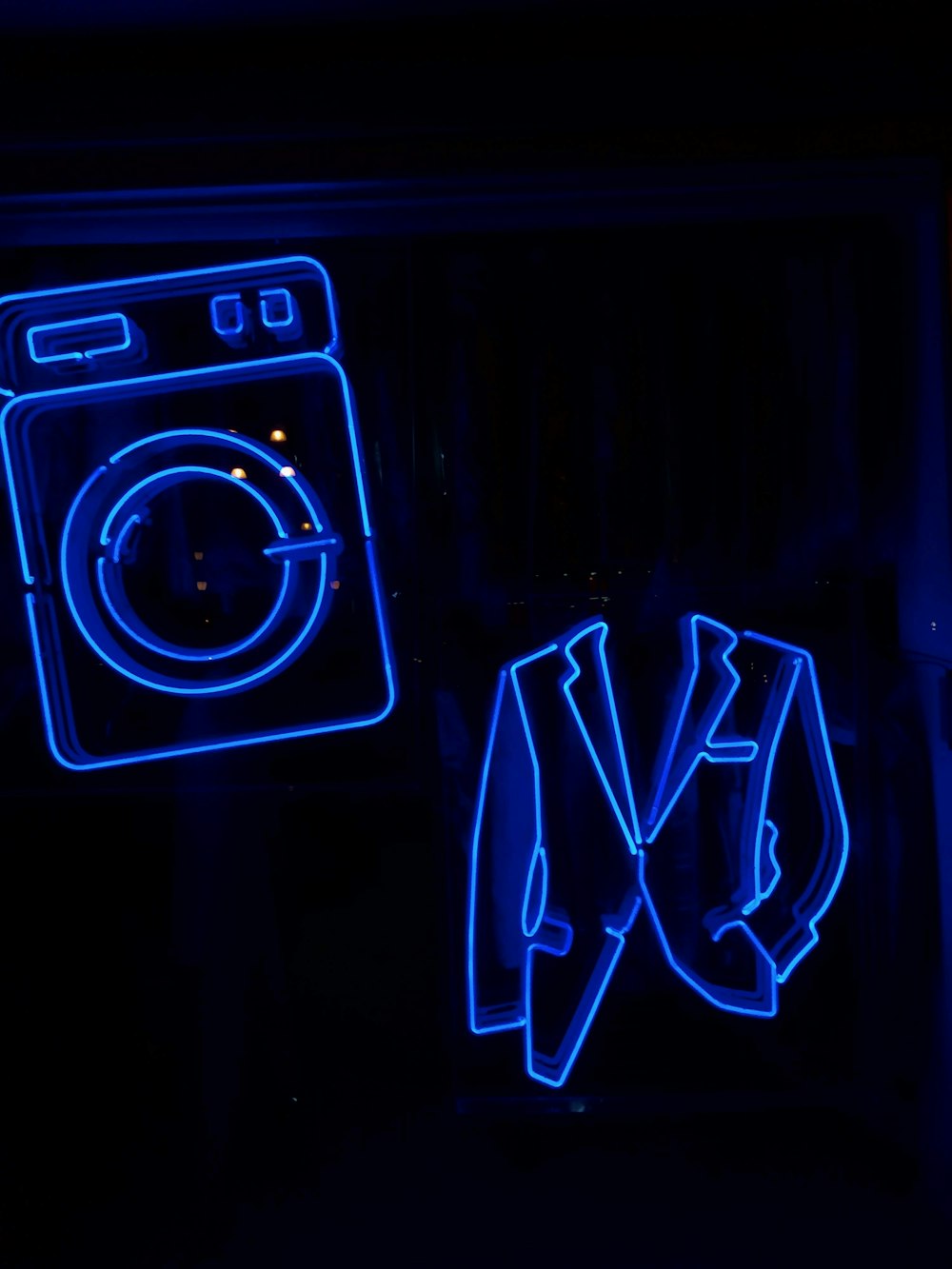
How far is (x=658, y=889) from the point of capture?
2.55m

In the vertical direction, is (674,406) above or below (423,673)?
above

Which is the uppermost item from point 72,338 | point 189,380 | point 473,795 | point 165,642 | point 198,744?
point 72,338

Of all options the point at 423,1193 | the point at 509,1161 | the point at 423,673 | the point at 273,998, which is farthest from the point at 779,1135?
the point at 423,673

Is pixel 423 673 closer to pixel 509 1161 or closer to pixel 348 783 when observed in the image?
pixel 348 783

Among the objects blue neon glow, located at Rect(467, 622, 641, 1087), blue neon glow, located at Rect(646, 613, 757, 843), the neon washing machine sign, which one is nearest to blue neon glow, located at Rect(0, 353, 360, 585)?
the neon washing machine sign

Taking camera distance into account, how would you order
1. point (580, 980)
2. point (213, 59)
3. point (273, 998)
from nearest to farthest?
point (213, 59), point (580, 980), point (273, 998)

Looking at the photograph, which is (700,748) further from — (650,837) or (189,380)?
(189,380)

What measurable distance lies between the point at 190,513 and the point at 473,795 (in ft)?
3.42

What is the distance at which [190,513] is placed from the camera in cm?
256

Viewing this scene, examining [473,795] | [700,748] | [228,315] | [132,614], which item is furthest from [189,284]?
[700,748]

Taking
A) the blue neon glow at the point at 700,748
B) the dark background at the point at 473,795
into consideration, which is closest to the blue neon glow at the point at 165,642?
the dark background at the point at 473,795

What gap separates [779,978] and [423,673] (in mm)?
1171

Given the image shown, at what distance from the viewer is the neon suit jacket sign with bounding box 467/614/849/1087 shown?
96.2 inches

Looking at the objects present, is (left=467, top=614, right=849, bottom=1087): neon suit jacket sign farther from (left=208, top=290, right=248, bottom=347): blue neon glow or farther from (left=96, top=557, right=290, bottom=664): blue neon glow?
(left=208, top=290, right=248, bottom=347): blue neon glow
